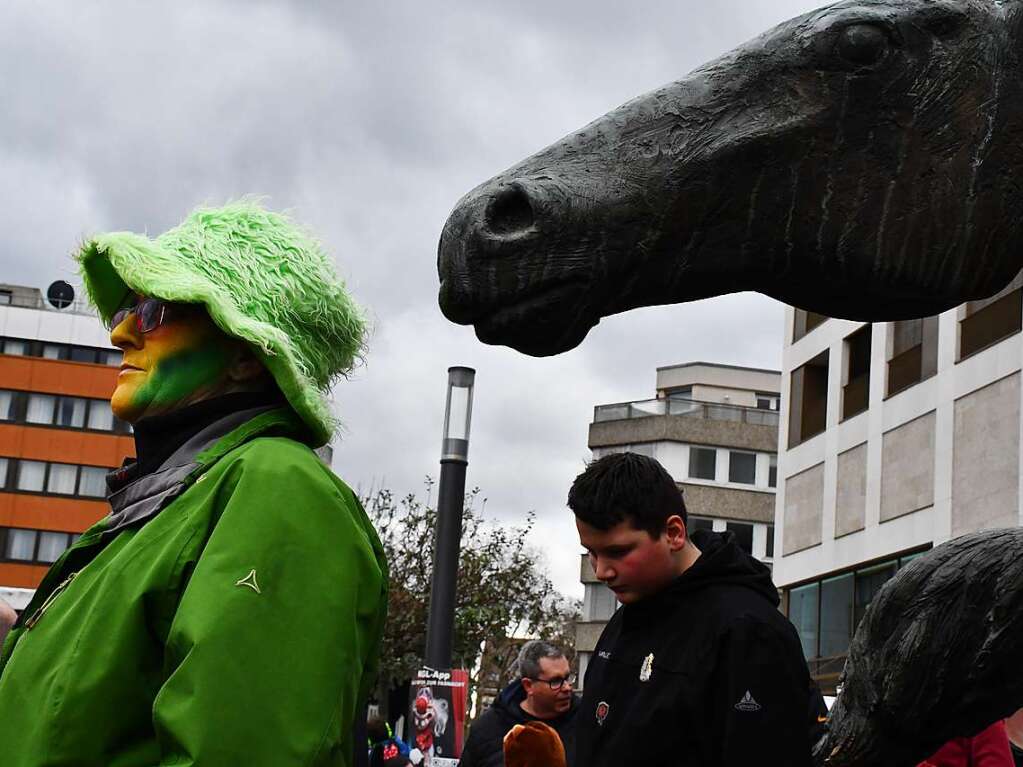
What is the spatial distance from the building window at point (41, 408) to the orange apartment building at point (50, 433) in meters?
0.04

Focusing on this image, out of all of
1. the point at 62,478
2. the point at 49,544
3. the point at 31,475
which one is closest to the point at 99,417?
the point at 62,478

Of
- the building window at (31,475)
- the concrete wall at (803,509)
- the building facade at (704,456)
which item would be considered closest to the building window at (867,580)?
the concrete wall at (803,509)

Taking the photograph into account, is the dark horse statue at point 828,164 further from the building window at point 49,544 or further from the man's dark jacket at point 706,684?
the building window at point 49,544

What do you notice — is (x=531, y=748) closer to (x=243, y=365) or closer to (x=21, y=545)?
(x=243, y=365)

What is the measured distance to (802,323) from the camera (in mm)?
28266

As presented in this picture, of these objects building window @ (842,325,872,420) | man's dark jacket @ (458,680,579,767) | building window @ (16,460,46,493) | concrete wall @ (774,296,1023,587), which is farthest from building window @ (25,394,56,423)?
man's dark jacket @ (458,680,579,767)

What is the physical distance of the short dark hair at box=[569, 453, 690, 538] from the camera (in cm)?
369

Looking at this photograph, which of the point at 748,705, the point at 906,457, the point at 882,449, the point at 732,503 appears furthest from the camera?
the point at 732,503

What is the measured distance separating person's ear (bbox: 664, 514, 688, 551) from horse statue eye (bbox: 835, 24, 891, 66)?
1396 mm

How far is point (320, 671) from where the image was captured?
2389 mm

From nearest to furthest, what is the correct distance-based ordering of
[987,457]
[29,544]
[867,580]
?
[987,457] < [867,580] < [29,544]

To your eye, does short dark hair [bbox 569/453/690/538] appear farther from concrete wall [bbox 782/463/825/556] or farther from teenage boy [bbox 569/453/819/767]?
concrete wall [bbox 782/463/825/556]

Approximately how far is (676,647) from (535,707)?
8.81ft

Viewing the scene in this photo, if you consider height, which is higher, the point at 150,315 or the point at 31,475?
the point at 31,475
